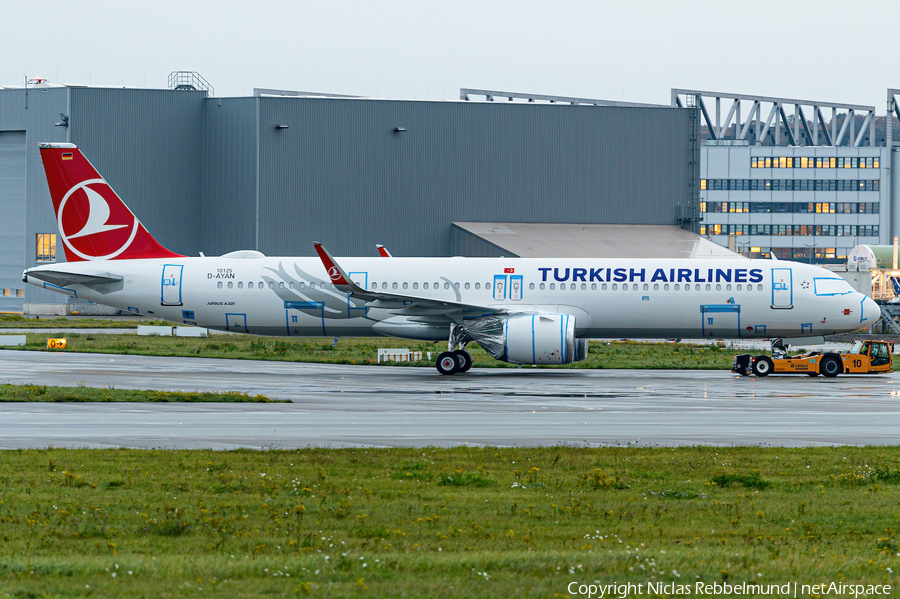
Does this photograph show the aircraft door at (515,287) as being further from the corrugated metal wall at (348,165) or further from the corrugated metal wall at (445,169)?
the corrugated metal wall at (348,165)

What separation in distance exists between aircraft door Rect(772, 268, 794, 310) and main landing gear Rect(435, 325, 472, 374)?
1104 cm

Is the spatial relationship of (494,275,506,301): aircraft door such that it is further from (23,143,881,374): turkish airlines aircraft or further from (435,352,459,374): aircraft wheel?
(435,352,459,374): aircraft wheel

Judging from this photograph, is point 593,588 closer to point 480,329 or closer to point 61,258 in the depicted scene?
point 480,329

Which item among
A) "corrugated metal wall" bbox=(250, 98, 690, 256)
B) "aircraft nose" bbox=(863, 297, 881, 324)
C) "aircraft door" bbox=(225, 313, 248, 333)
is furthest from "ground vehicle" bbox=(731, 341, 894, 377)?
"corrugated metal wall" bbox=(250, 98, 690, 256)

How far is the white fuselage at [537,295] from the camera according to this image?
36.1m

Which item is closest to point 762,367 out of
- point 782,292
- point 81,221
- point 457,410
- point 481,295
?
point 782,292

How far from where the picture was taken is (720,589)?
28.0ft

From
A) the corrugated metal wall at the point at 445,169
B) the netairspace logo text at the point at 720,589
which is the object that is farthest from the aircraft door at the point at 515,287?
the corrugated metal wall at the point at 445,169

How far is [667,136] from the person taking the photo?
253 ft

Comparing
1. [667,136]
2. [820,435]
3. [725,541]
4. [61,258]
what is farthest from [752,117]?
[725,541]

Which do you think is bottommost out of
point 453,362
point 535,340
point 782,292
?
point 453,362

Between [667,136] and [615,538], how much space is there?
69.6m

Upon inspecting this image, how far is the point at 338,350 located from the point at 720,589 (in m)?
39.3

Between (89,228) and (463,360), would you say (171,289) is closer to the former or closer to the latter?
(89,228)
